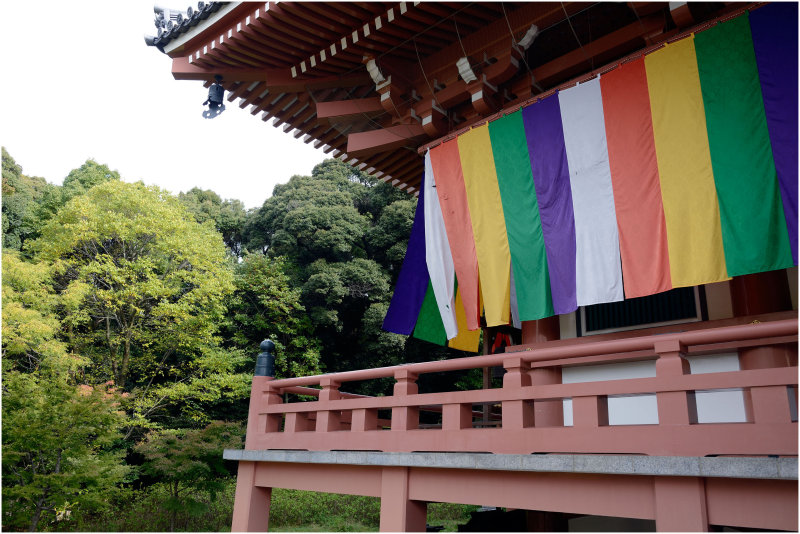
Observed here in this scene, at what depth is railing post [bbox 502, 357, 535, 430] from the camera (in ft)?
13.6

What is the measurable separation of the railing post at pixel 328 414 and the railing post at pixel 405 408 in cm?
80

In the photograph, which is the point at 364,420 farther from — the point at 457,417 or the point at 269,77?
the point at 269,77

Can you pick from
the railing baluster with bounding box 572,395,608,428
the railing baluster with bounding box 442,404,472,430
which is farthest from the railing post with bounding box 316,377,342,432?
the railing baluster with bounding box 572,395,608,428

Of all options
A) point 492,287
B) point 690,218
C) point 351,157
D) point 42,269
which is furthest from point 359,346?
point 690,218

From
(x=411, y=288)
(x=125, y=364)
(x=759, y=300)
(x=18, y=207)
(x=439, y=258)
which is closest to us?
(x=759, y=300)

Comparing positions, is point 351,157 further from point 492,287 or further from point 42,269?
point 42,269

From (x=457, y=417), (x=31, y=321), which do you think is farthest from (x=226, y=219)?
(x=457, y=417)

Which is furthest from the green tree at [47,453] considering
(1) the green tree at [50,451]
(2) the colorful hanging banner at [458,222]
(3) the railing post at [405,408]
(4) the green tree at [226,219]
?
(4) the green tree at [226,219]

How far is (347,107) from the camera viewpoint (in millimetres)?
6762

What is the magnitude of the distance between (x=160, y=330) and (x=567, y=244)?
13.6 metres

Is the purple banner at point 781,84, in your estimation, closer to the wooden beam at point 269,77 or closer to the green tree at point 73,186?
the wooden beam at point 269,77

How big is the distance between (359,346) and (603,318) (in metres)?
15.2

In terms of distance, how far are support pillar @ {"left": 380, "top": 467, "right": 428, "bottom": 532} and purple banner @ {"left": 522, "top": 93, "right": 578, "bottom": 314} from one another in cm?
204

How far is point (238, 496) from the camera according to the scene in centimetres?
596
